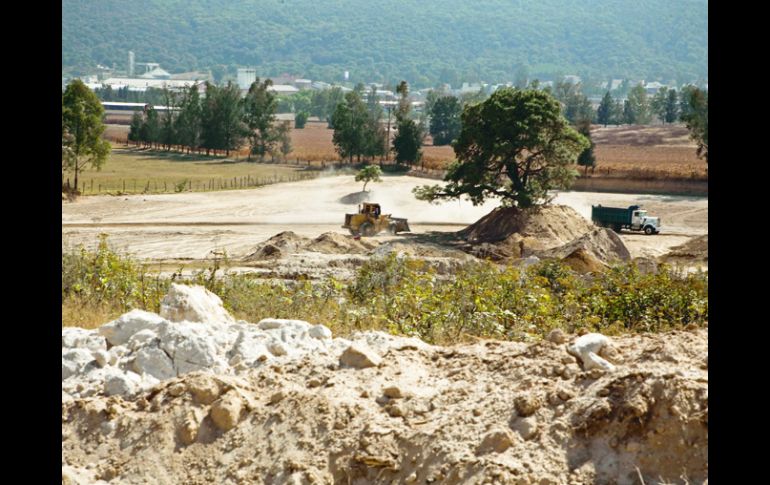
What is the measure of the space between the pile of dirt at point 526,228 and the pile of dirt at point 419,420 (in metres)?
28.2

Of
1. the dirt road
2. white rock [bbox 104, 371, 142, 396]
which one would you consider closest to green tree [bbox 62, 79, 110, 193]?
the dirt road

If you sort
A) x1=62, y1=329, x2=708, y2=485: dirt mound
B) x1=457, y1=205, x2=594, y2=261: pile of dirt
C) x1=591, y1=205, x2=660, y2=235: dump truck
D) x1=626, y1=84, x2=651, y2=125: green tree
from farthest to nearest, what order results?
x1=626, y1=84, x2=651, y2=125: green tree, x1=591, y1=205, x2=660, y2=235: dump truck, x1=457, y1=205, x2=594, y2=261: pile of dirt, x1=62, y1=329, x2=708, y2=485: dirt mound

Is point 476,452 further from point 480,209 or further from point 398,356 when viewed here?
point 480,209

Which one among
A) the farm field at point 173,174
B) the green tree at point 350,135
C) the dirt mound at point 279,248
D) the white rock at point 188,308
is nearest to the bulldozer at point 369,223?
the dirt mound at point 279,248

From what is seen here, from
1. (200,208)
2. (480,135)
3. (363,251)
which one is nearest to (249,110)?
(200,208)

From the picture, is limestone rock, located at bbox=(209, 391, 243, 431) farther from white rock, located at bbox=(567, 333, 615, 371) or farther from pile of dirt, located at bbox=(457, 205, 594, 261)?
pile of dirt, located at bbox=(457, 205, 594, 261)

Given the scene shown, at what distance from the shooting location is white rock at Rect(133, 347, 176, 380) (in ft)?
20.7

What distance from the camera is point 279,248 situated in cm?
3030

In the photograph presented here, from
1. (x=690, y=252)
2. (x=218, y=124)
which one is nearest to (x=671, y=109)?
(x=218, y=124)

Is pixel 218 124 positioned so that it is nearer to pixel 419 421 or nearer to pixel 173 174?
pixel 173 174

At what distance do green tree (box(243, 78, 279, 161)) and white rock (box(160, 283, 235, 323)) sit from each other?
70.9 metres

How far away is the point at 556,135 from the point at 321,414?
111ft

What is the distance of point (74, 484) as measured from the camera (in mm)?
5352

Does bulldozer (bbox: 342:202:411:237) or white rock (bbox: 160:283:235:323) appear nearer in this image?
white rock (bbox: 160:283:235:323)
